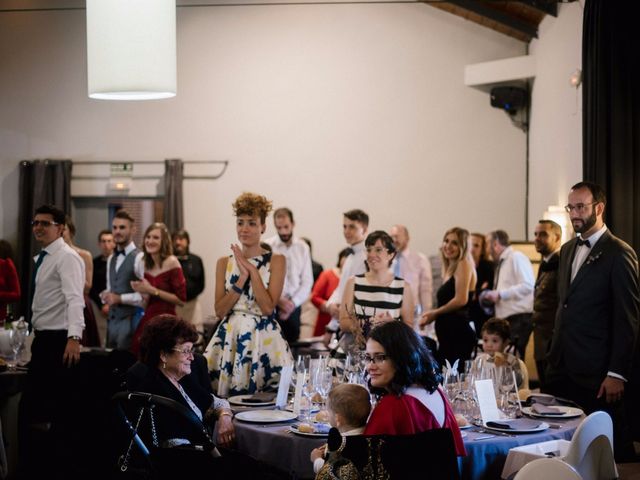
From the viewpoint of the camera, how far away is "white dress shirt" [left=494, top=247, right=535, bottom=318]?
7.88 m

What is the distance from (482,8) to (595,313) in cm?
641

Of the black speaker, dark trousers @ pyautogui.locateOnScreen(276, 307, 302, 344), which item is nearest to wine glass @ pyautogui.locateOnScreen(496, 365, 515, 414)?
dark trousers @ pyautogui.locateOnScreen(276, 307, 302, 344)

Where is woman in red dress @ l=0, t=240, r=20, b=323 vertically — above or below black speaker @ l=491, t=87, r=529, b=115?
below

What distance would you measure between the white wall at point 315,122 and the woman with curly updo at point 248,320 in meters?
6.38

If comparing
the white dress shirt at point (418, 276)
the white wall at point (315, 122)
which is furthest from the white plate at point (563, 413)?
the white wall at point (315, 122)

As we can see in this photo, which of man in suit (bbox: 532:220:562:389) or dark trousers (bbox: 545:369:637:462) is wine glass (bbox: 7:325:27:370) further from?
man in suit (bbox: 532:220:562:389)

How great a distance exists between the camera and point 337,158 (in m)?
11.4

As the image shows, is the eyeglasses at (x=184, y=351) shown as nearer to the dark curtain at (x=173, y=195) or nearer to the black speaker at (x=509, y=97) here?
the dark curtain at (x=173, y=195)

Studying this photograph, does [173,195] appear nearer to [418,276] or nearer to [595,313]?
[418,276]

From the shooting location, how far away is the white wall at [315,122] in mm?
11219

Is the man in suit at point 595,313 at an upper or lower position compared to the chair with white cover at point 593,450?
upper

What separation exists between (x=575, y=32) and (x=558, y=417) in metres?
5.03

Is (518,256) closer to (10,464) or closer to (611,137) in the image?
(611,137)

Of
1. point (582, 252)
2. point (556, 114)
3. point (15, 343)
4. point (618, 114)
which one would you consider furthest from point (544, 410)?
point (556, 114)
